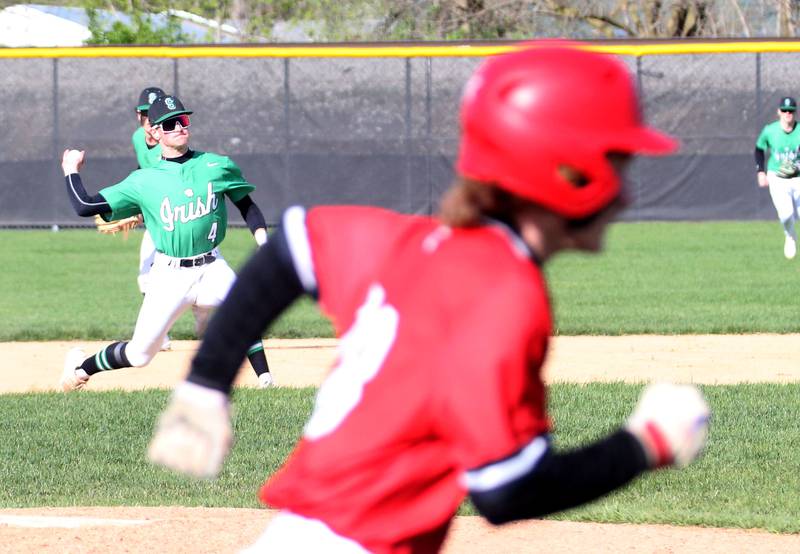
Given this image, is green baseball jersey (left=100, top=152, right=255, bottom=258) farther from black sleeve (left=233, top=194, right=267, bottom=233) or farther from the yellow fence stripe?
the yellow fence stripe

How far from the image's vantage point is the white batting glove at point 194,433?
7.32ft

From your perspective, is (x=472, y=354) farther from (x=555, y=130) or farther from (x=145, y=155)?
(x=145, y=155)

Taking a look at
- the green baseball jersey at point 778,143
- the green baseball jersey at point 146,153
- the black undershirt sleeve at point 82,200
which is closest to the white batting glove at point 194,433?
the black undershirt sleeve at point 82,200

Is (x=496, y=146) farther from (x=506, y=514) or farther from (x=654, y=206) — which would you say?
(x=654, y=206)

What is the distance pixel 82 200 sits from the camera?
8.21 m

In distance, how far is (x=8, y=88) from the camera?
22.8m

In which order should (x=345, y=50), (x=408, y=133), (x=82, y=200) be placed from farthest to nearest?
(x=408, y=133), (x=345, y=50), (x=82, y=200)

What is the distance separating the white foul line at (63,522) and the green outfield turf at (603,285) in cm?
535

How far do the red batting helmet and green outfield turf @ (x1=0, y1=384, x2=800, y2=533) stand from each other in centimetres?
382

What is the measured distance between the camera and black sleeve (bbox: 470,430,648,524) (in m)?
1.99

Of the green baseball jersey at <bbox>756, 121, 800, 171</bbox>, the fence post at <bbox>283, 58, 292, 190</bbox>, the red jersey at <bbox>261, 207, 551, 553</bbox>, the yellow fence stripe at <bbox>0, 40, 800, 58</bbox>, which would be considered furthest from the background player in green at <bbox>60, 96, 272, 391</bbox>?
the fence post at <bbox>283, 58, 292, 190</bbox>

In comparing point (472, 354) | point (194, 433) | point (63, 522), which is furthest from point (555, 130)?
point (63, 522)

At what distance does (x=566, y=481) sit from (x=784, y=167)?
1617 centimetres

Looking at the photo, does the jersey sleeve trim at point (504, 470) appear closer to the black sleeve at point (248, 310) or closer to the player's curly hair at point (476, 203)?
the player's curly hair at point (476, 203)
